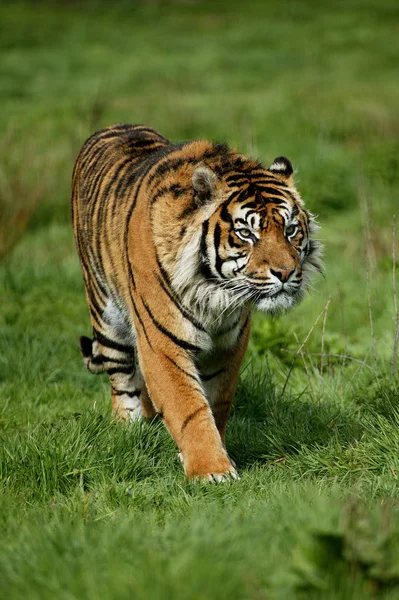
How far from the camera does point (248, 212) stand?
4.13 metres

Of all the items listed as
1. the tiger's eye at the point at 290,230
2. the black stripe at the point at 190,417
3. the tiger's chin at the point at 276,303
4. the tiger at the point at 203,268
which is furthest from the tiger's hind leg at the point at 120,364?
the tiger's eye at the point at 290,230

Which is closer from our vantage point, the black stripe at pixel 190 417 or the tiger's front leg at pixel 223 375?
the black stripe at pixel 190 417

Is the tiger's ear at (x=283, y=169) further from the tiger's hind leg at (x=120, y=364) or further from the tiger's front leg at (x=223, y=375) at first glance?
the tiger's hind leg at (x=120, y=364)

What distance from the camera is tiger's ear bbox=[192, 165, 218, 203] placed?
4.16 m

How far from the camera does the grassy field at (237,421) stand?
251 cm

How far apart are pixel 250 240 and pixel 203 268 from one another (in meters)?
0.28

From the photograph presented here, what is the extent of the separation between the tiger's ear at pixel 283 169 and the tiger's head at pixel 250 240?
0.16 meters

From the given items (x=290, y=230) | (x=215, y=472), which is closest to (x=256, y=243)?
(x=290, y=230)

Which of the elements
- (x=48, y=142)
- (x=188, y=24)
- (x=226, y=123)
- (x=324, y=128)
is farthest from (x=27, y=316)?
(x=188, y=24)

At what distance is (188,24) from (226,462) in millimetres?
25932

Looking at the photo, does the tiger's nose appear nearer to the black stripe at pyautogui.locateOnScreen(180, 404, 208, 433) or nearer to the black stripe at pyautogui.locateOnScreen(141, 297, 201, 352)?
the black stripe at pyautogui.locateOnScreen(141, 297, 201, 352)

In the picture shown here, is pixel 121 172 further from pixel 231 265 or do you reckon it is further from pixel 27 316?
pixel 27 316

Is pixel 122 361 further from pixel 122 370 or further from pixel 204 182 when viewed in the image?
pixel 204 182

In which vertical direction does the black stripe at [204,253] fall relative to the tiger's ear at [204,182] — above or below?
below
